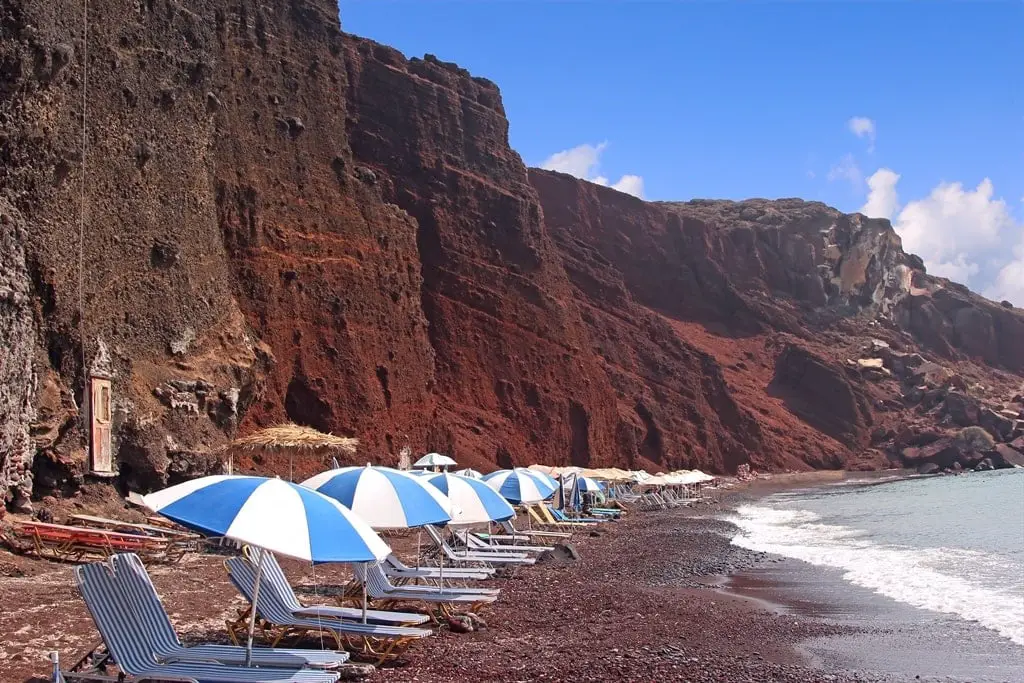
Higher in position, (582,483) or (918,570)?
(582,483)

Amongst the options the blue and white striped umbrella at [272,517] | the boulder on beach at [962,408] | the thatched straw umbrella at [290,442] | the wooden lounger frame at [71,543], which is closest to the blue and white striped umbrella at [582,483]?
the thatched straw umbrella at [290,442]

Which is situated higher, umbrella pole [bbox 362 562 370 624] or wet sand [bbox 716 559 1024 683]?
umbrella pole [bbox 362 562 370 624]

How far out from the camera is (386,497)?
10227 mm

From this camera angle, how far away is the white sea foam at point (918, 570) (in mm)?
14102

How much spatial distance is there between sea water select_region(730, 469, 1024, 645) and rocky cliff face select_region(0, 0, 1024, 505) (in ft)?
45.0

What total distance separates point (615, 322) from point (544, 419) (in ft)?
78.1

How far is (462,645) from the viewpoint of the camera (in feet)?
32.2

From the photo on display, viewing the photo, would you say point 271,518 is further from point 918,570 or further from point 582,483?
point 582,483

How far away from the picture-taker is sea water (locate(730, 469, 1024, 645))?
49.9 ft

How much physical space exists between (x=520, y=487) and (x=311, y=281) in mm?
15748

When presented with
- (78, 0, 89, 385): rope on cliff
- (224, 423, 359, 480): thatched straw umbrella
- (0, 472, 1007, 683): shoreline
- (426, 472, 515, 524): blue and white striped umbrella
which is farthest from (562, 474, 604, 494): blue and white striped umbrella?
(78, 0, 89, 385): rope on cliff

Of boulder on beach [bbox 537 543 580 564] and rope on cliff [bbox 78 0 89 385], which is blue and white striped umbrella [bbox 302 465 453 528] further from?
boulder on beach [bbox 537 543 580 564]

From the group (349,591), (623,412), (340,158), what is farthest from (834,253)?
(349,591)

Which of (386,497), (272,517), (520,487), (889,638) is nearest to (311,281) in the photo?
(520,487)
